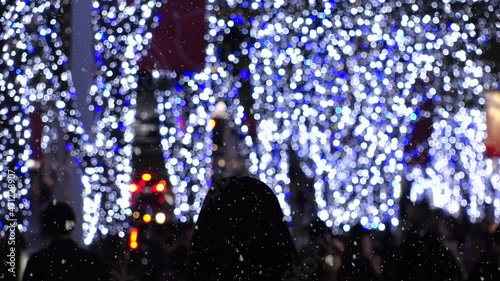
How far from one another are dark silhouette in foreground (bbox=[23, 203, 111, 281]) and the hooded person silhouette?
0.74 meters

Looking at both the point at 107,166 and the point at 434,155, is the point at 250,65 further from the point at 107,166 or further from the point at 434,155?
the point at 434,155

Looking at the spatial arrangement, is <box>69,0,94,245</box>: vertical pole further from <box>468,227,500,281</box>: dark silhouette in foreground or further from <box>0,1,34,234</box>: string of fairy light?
<box>468,227,500,281</box>: dark silhouette in foreground

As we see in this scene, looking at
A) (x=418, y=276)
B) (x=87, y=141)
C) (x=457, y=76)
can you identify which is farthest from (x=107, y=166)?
(x=457, y=76)

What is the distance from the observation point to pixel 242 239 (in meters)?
3.60

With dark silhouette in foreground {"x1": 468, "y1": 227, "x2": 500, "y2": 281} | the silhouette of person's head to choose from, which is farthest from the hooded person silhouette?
dark silhouette in foreground {"x1": 468, "y1": 227, "x2": 500, "y2": 281}

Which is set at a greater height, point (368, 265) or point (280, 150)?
point (280, 150)

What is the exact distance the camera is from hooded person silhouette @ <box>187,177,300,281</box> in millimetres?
3455

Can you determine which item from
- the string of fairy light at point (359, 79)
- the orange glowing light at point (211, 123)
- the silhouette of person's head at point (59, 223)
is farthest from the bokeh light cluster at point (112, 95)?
the silhouette of person's head at point (59, 223)

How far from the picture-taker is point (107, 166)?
5.59 m

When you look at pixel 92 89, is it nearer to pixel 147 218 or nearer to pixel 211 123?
pixel 211 123

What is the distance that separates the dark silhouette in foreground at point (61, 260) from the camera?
4.02 metres

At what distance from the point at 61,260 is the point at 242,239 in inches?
35.4

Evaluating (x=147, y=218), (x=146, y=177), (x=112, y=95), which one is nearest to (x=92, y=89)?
(x=112, y=95)

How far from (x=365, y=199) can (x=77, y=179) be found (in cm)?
185
